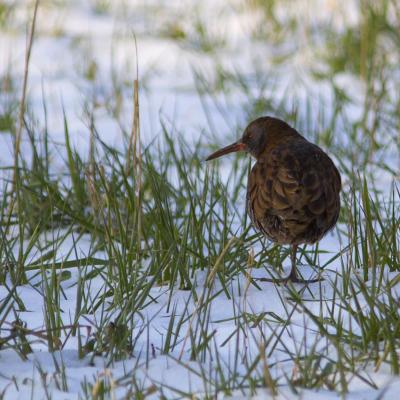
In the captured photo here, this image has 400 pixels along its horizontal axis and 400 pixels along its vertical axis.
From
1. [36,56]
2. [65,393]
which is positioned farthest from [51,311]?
[36,56]

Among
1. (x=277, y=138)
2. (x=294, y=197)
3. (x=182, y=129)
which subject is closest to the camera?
(x=294, y=197)

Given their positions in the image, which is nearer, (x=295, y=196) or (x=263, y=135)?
(x=295, y=196)

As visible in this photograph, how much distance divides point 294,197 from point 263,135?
92 centimetres

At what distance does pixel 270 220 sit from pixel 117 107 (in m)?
2.82

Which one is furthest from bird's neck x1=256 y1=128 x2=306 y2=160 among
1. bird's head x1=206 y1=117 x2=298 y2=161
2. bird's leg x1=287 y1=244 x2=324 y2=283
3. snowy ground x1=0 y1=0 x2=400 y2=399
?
bird's leg x1=287 y1=244 x2=324 y2=283

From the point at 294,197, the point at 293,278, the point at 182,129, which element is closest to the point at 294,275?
the point at 293,278

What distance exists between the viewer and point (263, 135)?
485 centimetres

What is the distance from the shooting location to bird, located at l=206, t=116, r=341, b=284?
3990 mm

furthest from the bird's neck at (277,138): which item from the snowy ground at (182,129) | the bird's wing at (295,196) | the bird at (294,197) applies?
the snowy ground at (182,129)

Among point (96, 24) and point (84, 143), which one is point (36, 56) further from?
point (84, 143)

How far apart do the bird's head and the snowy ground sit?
45 centimetres

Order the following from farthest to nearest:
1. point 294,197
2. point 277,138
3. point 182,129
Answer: point 182,129 < point 277,138 < point 294,197

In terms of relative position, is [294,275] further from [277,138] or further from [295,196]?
[277,138]

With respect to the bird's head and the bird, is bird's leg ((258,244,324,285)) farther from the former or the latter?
the bird's head
